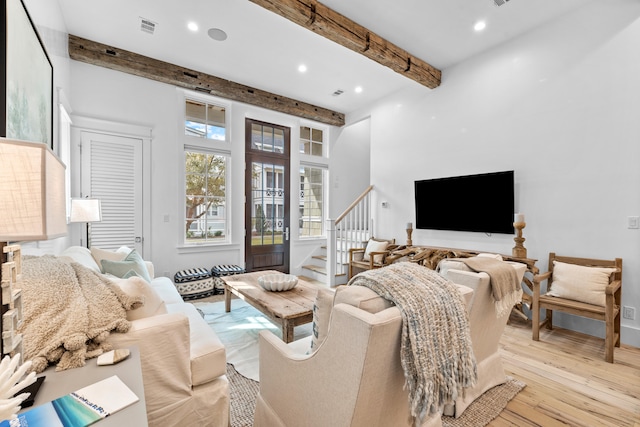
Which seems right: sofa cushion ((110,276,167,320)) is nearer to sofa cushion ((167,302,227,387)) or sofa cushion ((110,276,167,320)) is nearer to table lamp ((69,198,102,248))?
sofa cushion ((167,302,227,387))

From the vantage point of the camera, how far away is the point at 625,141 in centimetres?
278

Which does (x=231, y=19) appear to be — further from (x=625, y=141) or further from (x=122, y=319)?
(x=625, y=141)

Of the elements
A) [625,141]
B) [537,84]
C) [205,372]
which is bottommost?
[205,372]

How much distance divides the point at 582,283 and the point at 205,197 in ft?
15.8

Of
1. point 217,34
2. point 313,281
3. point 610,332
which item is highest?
point 217,34

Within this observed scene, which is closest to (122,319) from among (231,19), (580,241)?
(231,19)

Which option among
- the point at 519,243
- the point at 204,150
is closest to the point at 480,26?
the point at 519,243

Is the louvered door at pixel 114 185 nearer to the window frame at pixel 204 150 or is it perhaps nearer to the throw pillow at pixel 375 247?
the window frame at pixel 204 150

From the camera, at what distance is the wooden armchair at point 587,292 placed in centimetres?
243

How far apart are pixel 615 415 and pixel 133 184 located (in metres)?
5.23

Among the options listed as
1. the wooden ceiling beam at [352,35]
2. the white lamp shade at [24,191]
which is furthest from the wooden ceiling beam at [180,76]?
the white lamp shade at [24,191]

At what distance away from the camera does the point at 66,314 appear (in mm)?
1196

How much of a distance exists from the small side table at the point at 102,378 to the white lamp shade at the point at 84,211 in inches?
93.1

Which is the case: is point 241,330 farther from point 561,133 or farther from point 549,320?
point 561,133
